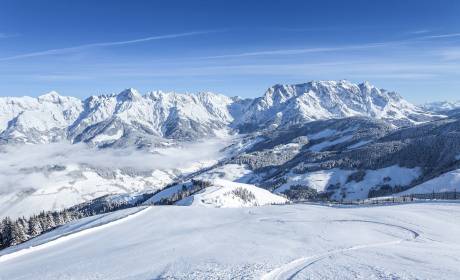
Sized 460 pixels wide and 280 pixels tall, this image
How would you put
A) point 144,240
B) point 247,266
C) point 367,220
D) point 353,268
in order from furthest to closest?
point 367,220, point 144,240, point 247,266, point 353,268

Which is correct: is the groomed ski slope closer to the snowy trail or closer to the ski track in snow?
the ski track in snow

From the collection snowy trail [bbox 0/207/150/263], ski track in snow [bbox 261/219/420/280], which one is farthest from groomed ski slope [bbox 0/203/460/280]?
snowy trail [bbox 0/207/150/263]

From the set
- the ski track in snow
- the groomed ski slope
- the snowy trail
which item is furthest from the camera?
the snowy trail

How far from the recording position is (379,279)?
29.6 m

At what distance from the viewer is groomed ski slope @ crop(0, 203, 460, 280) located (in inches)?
1337

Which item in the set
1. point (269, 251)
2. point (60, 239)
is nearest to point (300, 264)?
point (269, 251)

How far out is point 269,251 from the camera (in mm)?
43062

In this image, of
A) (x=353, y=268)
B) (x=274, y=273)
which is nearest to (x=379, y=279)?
(x=353, y=268)

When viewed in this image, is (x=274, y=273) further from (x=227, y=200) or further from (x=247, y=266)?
(x=227, y=200)

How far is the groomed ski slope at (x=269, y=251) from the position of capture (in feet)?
111

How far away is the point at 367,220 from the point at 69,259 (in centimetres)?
4232

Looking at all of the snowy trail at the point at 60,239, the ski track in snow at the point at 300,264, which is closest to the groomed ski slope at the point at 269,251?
the ski track in snow at the point at 300,264

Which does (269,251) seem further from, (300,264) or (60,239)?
(60,239)

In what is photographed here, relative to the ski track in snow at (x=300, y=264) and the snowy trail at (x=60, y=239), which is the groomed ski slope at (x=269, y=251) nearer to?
the ski track in snow at (x=300, y=264)
